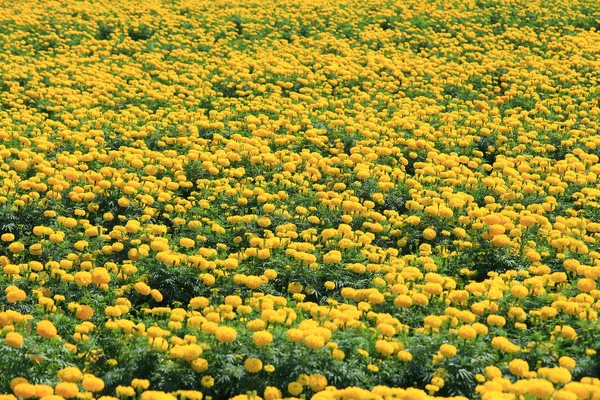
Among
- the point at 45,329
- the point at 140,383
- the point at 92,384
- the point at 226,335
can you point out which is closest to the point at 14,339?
the point at 45,329

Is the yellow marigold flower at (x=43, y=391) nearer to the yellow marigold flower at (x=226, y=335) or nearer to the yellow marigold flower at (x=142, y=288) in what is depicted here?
the yellow marigold flower at (x=226, y=335)

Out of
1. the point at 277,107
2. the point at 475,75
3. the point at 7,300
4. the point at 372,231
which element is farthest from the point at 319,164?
the point at 475,75

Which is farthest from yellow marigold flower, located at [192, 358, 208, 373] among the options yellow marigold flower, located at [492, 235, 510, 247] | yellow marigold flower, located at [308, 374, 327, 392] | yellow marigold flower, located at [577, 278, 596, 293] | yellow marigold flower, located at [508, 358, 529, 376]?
yellow marigold flower, located at [492, 235, 510, 247]

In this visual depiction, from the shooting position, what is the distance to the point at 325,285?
6488mm

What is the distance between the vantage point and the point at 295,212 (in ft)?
27.1

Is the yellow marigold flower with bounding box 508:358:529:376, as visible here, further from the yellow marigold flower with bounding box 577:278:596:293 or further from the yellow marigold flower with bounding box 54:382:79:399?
the yellow marigold flower with bounding box 54:382:79:399

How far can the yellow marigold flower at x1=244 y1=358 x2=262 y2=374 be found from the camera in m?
4.82

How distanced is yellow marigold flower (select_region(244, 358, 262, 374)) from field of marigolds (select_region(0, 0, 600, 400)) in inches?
0.6

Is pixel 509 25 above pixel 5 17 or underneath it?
above

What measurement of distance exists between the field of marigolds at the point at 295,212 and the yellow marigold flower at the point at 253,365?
1 cm

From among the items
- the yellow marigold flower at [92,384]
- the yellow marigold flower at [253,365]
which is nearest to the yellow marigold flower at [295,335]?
the yellow marigold flower at [253,365]

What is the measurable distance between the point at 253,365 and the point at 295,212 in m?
3.55

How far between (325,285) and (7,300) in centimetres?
253

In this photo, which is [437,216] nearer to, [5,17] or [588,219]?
[588,219]
